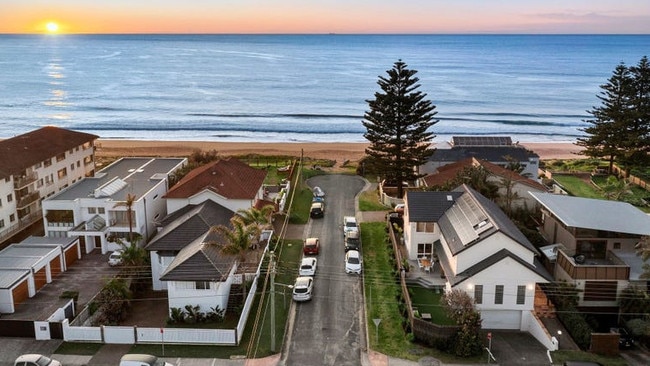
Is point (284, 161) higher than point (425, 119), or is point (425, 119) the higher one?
point (425, 119)

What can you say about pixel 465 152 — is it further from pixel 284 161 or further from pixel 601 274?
pixel 601 274

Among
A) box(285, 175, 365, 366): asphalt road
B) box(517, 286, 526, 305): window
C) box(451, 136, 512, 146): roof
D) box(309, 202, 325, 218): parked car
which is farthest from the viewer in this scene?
box(451, 136, 512, 146): roof

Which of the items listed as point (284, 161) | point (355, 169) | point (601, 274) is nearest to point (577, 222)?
Result: point (601, 274)

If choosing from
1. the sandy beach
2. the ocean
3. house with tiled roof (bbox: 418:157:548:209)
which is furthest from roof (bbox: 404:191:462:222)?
the ocean

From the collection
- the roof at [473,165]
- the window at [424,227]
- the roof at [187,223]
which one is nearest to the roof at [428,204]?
the window at [424,227]

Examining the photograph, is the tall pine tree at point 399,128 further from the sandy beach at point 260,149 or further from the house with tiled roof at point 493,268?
the sandy beach at point 260,149

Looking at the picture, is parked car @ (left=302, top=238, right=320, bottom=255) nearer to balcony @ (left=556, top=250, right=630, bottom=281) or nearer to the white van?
the white van
